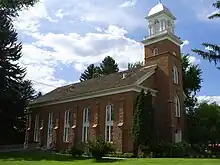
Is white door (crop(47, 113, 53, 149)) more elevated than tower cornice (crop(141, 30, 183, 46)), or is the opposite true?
tower cornice (crop(141, 30, 183, 46))

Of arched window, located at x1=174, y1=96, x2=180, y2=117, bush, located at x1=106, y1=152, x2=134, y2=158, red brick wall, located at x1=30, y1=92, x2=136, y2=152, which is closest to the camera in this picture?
bush, located at x1=106, y1=152, x2=134, y2=158

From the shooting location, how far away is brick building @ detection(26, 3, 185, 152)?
114 feet

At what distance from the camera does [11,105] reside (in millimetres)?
42250

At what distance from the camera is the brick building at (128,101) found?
3484 centimetres

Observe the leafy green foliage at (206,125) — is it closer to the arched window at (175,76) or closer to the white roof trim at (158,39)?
the arched window at (175,76)

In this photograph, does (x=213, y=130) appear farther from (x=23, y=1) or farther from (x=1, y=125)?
(x=23, y=1)

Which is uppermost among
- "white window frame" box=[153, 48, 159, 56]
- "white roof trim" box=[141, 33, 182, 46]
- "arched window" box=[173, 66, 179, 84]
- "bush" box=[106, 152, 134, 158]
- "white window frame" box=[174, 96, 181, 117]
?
"white roof trim" box=[141, 33, 182, 46]

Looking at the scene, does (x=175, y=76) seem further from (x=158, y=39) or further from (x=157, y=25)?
(x=157, y=25)

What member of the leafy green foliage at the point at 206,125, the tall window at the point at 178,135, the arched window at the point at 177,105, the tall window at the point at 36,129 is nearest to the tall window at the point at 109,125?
the tall window at the point at 178,135

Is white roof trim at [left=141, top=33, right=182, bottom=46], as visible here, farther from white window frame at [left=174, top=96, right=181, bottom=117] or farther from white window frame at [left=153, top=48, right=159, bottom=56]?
white window frame at [left=174, top=96, right=181, bottom=117]

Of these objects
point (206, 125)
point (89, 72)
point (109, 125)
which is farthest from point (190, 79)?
point (89, 72)

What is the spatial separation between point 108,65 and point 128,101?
39169 mm

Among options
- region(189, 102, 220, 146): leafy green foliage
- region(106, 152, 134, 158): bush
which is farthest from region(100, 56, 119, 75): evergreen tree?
region(106, 152, 134, 158): bush

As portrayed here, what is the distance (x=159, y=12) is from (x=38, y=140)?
87.3 ft
